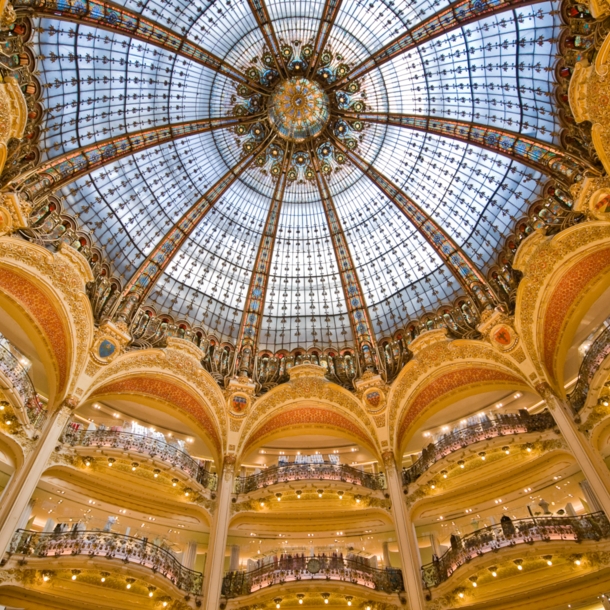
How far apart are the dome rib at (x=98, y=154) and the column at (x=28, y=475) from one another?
878 cm

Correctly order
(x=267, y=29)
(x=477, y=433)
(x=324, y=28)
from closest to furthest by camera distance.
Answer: (x=477, y=433), (x=267, y=29), (x=324, y=28)

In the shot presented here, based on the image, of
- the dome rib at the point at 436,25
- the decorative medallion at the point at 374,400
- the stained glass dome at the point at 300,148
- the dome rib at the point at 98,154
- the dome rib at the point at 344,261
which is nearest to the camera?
the dome rib at the point at 436,25

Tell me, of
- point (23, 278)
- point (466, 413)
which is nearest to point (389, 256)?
point (466, 413)

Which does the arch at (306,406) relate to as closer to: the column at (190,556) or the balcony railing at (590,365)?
the column at (190,556)

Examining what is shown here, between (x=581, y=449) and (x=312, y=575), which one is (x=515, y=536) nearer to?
(x=581, y=449)

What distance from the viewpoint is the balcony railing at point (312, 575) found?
17.9 meters

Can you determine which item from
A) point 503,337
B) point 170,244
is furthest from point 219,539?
point 503,337

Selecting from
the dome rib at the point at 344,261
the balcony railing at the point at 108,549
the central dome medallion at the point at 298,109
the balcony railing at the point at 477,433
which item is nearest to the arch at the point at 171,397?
the balcony railing at the point at 108,549

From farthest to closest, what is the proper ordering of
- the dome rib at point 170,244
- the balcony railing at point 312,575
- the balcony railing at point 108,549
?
the dome rib at point 170,244 → the balcony railing at point 312,575 → the balcony railing at point 108,549

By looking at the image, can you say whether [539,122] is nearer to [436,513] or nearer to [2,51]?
[436,513]

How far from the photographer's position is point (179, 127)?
23219mm

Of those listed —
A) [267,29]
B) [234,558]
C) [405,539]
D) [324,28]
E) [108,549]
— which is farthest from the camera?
[324,28]

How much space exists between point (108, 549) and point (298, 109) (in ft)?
70.8

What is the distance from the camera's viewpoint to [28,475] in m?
16.6
